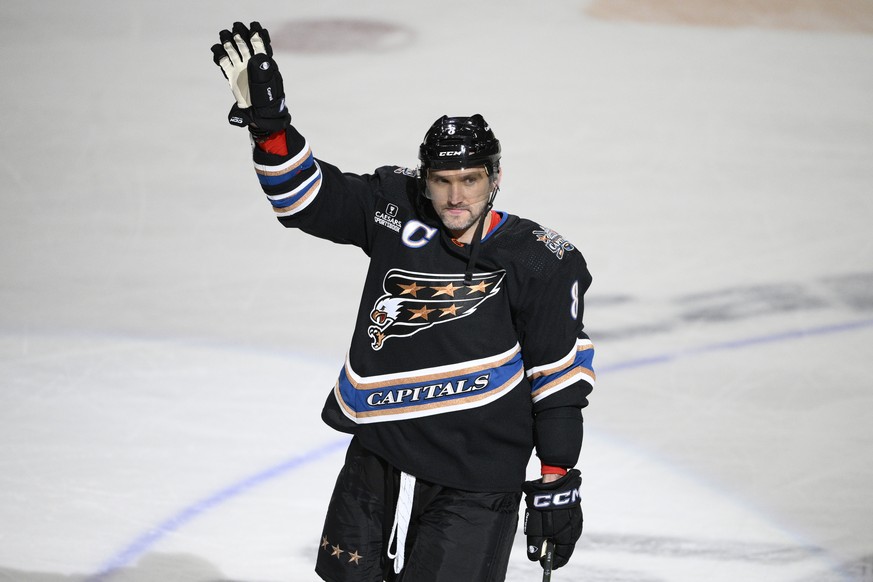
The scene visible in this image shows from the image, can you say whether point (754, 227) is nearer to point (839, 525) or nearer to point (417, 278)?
point (839, 525)

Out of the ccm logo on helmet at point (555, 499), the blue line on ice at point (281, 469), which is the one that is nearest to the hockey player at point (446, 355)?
the ccm logo on helmet at point (555, 499)

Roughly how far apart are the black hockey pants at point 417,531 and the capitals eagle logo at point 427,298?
302mm

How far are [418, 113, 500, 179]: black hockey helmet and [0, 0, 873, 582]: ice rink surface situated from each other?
4.46ft

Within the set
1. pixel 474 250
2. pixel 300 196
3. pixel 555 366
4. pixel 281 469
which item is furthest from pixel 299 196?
pixel 281 469

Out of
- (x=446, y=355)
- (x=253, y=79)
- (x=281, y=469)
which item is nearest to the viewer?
(x=253, y=79)

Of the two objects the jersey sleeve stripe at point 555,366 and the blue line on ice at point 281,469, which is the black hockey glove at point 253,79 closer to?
the jersey sleeve stripe at point 555,366

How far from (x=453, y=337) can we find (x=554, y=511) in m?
0.40

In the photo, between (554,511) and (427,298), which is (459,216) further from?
(554,511)

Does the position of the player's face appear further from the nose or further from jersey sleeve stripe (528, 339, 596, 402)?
jersey sleeve stripe (528, 339, 596, 402)

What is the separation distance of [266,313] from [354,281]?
0.48 m

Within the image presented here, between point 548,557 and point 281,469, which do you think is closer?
point 548,557

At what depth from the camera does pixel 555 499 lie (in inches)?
91.6

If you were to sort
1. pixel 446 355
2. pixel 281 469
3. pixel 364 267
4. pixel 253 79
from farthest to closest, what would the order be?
pixel 364 267
pixel 281 469
pixel 446 355
pixel 253 79

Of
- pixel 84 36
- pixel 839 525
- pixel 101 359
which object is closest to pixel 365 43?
pixel 84 36
